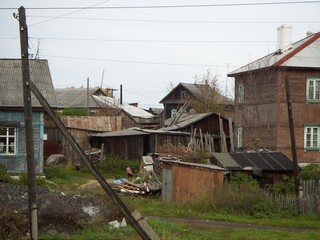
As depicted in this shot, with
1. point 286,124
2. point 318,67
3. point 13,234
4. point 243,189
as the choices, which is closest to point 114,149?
point 286,124

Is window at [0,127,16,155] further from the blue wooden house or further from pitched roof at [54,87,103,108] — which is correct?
pitched roof at [54,87,103,108]

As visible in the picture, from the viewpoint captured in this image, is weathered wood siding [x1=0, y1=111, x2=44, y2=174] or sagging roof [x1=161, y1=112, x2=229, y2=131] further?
sagging roof [x1=161, y1=112, x2=229, y2=131]

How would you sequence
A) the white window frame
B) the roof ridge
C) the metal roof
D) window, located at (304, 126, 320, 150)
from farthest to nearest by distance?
the white window frame → window, located at (304, 126, 320, 150) → the roof ridge → the metal roof

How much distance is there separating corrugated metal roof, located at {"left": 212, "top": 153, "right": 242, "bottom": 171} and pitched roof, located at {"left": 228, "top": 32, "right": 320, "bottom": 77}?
994 cm

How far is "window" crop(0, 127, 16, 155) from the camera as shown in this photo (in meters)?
25.3

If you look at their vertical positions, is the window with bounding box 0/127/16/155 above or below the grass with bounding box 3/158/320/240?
above

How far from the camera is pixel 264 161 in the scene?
2317 centimetres

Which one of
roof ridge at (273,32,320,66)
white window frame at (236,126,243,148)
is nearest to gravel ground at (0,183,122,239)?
roof ridge at (273,32,320,66)

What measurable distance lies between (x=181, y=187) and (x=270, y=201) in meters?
3.77

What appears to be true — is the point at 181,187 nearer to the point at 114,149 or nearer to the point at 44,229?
the point at 44,229

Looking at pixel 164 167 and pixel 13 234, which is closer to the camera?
pixel 13 234

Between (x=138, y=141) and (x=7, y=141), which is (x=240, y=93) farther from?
(x=7, y=141)

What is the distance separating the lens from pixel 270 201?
19281mm

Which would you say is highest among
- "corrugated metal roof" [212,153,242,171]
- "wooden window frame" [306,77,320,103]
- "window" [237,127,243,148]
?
"wooden window frame" [306,77,320,103]
